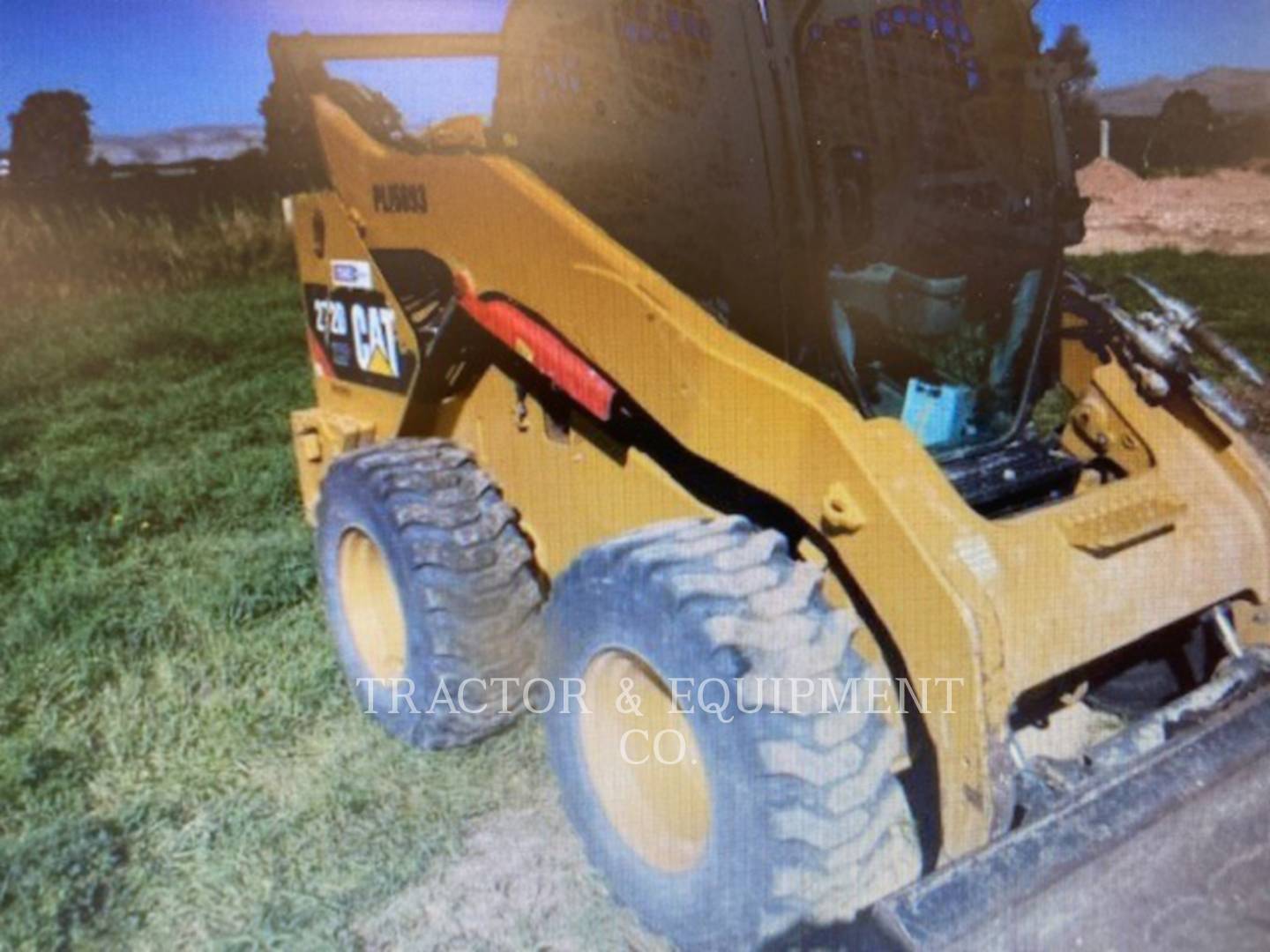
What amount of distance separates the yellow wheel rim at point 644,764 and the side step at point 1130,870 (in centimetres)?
44

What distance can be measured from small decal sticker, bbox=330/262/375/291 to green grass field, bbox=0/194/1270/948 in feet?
4.13

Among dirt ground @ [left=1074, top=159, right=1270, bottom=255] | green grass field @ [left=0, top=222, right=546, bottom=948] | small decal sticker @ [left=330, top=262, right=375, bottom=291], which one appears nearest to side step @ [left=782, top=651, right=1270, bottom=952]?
green grass field @ [left=0, top=222, right=546, bottom=948]

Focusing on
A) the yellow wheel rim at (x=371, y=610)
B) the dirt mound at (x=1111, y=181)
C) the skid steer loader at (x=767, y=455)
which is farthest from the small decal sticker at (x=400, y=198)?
the dirt mound at (x=1111, y=181)

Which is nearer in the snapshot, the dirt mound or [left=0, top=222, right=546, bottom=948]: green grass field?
[left=0, top=222, right=546, bottom=948]: green grass field

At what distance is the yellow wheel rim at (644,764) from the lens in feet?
A: 7.57

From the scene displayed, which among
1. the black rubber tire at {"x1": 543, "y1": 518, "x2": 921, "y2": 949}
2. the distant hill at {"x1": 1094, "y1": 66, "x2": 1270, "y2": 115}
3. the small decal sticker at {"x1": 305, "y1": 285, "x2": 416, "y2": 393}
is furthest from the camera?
the distant hill at {"x1": 1094, "y1": 66, "x2": 1270, "y2": 115}

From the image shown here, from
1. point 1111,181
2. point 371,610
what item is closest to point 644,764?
point 371,610

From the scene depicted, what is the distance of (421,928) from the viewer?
2541 millimetres

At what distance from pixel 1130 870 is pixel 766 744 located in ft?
2.00

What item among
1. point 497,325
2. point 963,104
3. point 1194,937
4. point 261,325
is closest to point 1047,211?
point 963,104

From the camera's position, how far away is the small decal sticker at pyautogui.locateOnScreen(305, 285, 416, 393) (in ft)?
10.9

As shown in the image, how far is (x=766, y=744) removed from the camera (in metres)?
1.90

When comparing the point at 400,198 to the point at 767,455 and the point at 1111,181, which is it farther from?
the point at 1111,181

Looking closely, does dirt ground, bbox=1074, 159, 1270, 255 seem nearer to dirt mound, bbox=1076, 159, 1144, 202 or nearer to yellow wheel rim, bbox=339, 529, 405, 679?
dirt mound, bbox=1076, 159, 1144, 202
